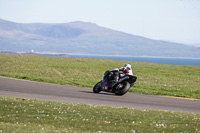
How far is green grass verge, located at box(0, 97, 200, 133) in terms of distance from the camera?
10031 mm

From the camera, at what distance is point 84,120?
37.2 feet

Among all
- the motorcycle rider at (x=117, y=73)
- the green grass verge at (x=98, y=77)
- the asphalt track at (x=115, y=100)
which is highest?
the motorcycle rider at (x=117, y=73)

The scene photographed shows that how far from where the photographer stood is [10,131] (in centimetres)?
885

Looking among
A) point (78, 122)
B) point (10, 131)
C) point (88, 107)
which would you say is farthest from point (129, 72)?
point (10, 131)

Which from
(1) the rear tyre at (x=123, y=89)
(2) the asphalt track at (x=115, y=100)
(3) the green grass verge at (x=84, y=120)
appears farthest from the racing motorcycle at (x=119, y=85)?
(3) the green grass verge at (x=84, y=120)

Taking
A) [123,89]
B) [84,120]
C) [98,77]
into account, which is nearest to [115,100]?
[123,89]

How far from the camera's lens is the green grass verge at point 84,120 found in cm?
1003

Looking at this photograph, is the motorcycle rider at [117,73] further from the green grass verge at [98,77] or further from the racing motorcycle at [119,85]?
the green grass verge at [98,77]

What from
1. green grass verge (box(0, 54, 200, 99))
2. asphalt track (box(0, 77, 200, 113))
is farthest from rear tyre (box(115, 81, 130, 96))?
green grass verge (box(0, 54, 200, 99))

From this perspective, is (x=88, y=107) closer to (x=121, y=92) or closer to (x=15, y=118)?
(x=15, y=118)

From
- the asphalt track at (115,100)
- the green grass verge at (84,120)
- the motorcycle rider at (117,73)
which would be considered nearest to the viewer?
the green grass verge at (84,120)

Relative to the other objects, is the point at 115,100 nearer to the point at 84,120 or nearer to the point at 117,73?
the point at 117,73

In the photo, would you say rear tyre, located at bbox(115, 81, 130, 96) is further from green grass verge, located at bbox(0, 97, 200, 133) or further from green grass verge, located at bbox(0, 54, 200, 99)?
green grass verge, located at bbox(0, 97, 200, 133)

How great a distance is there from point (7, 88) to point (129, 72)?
760 centimetres
